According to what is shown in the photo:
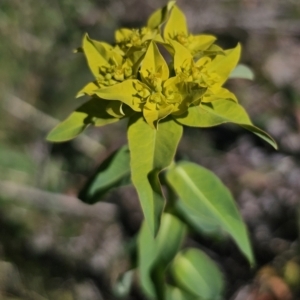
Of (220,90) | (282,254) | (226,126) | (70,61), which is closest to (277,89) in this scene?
(226,126)

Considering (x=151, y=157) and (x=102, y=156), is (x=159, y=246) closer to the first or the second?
(x=151, y=157)

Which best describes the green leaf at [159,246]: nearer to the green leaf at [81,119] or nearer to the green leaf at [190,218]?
the green leaf at [190,218]

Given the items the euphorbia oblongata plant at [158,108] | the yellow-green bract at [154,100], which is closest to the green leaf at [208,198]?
the euphorbia oblongata plant at [158,108]

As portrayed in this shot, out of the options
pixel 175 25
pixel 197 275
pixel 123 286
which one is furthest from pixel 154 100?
pixel 123 286

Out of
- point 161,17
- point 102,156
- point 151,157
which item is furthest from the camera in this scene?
point 102,156

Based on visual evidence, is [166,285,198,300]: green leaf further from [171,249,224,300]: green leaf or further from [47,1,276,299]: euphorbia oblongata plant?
[47,1,276,299]: euphorbia oblongata plant

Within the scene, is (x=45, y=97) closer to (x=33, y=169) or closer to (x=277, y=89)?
(x=33, y=169)

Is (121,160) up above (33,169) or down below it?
above
